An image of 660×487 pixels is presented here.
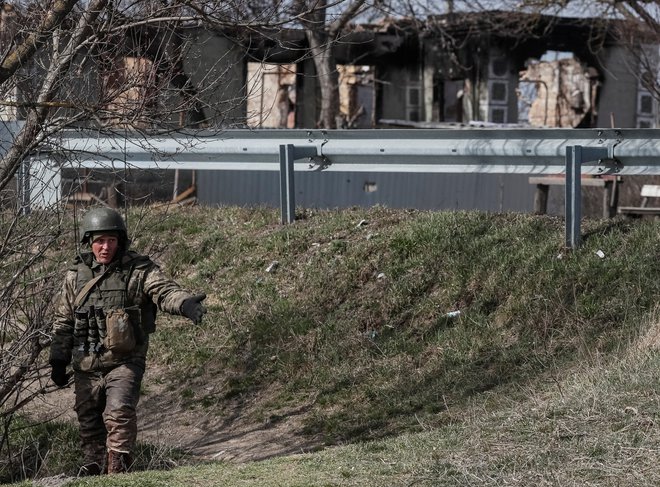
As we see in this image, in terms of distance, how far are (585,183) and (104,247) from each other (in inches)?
392

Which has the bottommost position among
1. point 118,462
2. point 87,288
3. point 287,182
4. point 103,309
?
point 118,462

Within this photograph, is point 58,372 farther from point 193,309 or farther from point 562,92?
point 562,92

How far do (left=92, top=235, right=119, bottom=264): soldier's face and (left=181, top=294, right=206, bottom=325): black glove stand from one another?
2.20ft

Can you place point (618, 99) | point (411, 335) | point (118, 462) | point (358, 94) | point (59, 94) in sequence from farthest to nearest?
point (358, 94), point (618, 99), point (411, 335), point (59, 94), point (118, 462)

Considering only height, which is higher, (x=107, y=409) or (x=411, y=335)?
(x=411, y=335)

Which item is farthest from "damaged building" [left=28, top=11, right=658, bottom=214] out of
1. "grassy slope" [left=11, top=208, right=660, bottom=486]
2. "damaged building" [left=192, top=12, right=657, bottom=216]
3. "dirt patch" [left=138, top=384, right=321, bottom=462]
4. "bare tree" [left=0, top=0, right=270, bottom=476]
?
"bare tree" [left=0, top=0, right=270, bottom=476]

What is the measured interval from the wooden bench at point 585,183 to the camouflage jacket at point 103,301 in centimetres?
591

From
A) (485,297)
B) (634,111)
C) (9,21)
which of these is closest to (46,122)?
(9,21)

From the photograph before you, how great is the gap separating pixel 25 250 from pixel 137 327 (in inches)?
38.3

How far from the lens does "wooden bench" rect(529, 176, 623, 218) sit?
1243cm

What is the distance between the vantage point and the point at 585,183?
15.4m

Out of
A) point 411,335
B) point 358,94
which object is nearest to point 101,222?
point 411,335

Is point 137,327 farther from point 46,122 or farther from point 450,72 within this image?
point 450,72

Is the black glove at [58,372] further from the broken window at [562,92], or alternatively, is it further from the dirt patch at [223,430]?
the broken window at [562,92]
